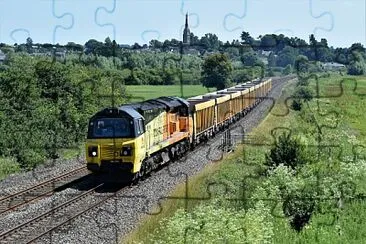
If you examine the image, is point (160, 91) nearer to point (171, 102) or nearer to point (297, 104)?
point (297, 104)

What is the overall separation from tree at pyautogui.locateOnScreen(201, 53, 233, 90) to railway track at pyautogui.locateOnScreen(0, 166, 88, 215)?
2436 centimetres

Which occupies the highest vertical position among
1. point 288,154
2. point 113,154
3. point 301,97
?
point 301,97

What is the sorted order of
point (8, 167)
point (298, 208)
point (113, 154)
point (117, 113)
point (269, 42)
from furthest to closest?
1. point (269, 42)
2. point (8, 167)
3. point (117, 113)
4. point (113, 154)
5. point (298, 208)

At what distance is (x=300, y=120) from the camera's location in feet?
97.7

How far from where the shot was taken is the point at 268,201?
15617 millimetres

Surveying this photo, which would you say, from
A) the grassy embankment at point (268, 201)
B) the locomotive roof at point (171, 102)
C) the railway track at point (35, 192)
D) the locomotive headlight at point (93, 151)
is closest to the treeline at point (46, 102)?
the railway track at point (35, 192)

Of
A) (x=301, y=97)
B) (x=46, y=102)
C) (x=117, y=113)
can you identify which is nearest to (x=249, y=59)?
(x=301, y=97)

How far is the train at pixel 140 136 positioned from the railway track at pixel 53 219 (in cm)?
90

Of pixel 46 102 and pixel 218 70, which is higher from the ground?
pixel 218 70

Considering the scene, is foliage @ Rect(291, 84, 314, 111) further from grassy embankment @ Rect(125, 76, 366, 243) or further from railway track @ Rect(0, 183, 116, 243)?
railway track @ Rect(0, 183, 116, 243)

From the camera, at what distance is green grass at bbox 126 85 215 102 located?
33812 millimetres

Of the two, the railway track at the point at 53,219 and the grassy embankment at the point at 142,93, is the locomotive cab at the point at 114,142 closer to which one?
the railway track at the point at 53,219

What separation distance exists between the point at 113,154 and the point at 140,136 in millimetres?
950

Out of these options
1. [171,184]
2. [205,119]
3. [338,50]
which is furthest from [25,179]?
[338,50]
